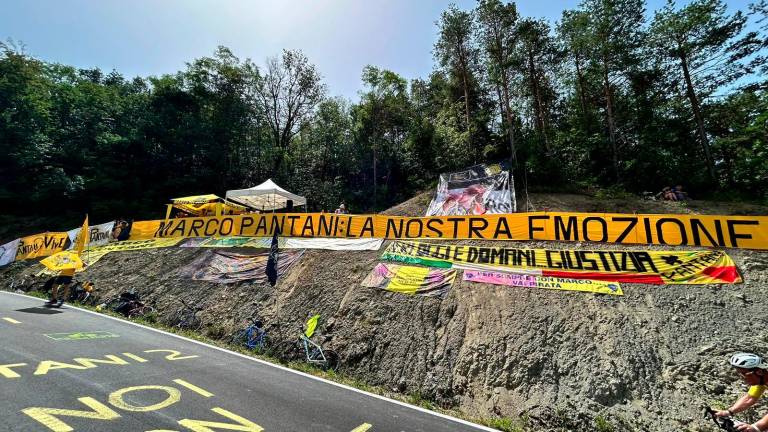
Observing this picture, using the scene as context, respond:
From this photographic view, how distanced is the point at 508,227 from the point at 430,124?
17.4 meters

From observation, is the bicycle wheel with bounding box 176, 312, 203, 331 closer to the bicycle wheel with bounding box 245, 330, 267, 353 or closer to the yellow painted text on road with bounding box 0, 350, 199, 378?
the bicycle wheel with bounding box 245, 330, 267, 353

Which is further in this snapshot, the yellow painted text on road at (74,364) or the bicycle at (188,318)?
the bicycle at (188,318)

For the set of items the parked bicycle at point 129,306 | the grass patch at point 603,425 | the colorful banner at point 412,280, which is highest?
the colorful banner at point 412,280

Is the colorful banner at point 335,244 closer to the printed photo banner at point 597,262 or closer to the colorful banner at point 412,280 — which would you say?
the printed photo banner at point 597,262

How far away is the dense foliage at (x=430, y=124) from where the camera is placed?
1955 centimetres

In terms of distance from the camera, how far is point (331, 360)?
7980 millimetres

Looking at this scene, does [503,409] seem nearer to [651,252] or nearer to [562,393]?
[562,393]

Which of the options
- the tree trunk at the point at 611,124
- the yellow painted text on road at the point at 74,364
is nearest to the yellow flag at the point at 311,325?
the yellow painted text on road at the point at 74,364

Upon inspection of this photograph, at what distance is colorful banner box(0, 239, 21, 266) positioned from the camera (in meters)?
18.5

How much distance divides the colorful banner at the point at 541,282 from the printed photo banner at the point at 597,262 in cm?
20

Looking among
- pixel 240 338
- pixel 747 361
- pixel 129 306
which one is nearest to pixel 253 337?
pixel 240 338

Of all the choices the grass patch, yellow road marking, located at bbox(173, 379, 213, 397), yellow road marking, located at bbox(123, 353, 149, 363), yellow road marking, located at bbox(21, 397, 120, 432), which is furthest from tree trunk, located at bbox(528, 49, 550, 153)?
yellow road marking, located at bbox(21, 397, 120, 432)

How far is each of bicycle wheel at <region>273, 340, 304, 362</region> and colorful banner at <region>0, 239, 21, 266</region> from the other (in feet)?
66.5

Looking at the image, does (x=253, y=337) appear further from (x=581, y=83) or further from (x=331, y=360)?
(x=581, y=83)
